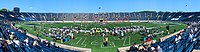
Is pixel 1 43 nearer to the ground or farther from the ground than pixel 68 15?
farther from the ground

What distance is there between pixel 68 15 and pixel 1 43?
5568 inches

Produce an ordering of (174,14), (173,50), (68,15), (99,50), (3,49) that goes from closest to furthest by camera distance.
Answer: (3,49)
(173,50)
(99,50)
(174,14)
(68,15)

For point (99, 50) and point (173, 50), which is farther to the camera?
point (99, 50)

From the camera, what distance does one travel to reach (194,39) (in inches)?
696

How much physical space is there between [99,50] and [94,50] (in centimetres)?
45

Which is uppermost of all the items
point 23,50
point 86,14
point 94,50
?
point 23,50

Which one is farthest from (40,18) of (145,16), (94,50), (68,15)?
(94,50)

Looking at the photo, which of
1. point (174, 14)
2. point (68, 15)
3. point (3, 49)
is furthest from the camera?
point (68, 15)

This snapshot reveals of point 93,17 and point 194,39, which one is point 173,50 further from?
point 93,17

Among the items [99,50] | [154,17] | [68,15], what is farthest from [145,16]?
[99,50]

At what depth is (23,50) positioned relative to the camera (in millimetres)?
19562

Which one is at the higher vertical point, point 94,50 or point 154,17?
point 94,50

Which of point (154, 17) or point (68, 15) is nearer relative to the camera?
point (154, 17)

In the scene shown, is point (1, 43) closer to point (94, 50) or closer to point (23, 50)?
point (23, 50)
